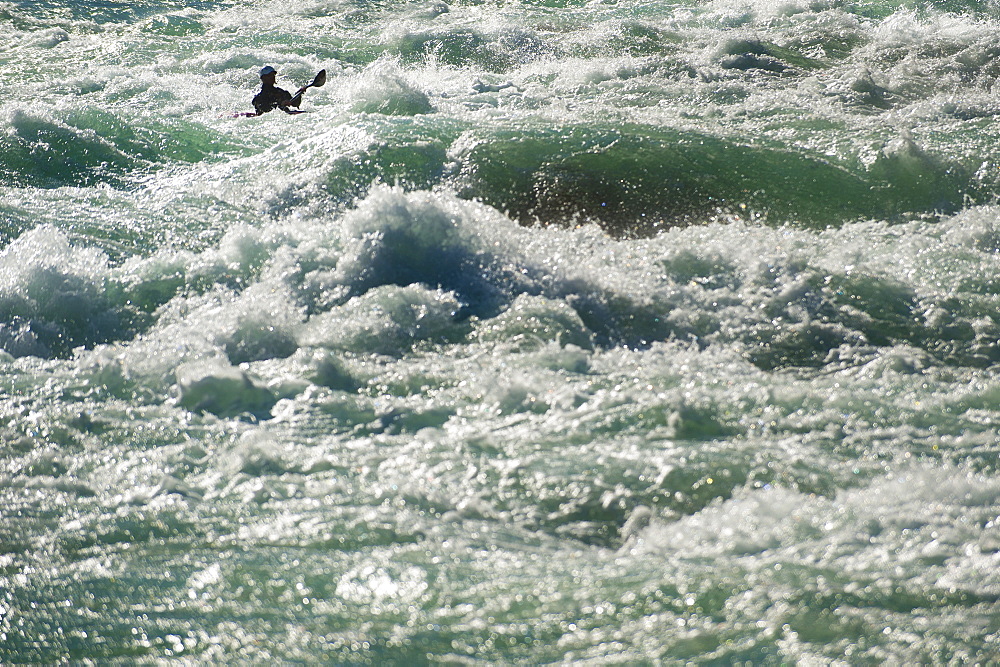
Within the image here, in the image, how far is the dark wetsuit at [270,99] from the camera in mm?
3084

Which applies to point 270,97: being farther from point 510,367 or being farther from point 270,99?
point 510,367

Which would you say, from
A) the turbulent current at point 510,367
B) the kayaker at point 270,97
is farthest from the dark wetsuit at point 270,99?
the turbulent current at point 510,367

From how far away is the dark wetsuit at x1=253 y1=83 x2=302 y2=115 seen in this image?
3084mm

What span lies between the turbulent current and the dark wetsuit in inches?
33.4

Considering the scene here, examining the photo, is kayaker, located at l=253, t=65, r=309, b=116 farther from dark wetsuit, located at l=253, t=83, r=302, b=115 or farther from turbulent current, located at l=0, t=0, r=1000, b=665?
turbulent current, located at l=0, t=0, r=1000, b=665

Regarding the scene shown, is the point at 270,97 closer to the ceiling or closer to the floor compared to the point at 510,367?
closer to the ceiling

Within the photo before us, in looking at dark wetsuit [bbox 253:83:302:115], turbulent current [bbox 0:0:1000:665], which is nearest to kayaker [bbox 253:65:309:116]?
dark wetsuit [bbox 253:83:302:115]

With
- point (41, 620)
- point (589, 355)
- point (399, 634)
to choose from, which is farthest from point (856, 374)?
point (41, 620)

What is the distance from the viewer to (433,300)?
368 cm

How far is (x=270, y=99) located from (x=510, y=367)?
1255 mm

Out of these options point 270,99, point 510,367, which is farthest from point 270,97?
point 510,367

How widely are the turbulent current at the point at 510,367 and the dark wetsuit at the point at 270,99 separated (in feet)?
2.78

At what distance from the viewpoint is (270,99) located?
123 inches

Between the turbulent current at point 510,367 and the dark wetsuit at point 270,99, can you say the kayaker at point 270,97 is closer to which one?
the dark wetsuit at point 270,99
